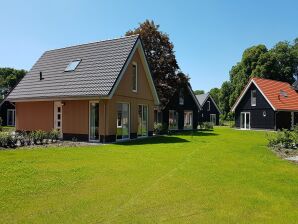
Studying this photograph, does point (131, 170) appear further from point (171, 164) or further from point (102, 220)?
point (102, 220)

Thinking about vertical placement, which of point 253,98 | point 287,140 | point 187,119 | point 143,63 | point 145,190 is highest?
point 143,63

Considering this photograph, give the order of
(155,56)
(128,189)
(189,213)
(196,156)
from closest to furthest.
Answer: (189,213) → (128,189) → (196,156) → (155,56)

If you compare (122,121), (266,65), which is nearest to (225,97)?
(266,65)

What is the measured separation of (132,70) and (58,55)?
6.85 meters

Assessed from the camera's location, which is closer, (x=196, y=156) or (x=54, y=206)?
(x=54, y=206)

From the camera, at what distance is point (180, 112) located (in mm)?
39812

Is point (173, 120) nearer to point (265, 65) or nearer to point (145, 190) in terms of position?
point (265, 65)

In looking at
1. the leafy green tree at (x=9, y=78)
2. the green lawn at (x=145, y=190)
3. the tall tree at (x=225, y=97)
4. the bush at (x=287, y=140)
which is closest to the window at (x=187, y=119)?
the bush at (x=287, y=140)

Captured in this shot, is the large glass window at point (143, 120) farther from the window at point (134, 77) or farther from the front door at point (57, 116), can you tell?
the front door at point (57, 116)

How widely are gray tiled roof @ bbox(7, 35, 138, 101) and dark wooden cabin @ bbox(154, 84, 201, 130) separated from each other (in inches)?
571

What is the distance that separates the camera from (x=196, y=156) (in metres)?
13.9

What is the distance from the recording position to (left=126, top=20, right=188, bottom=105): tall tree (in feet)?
113

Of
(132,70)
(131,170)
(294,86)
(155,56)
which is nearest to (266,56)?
(294,86)

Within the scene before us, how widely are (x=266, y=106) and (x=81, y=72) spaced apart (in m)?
24.6
